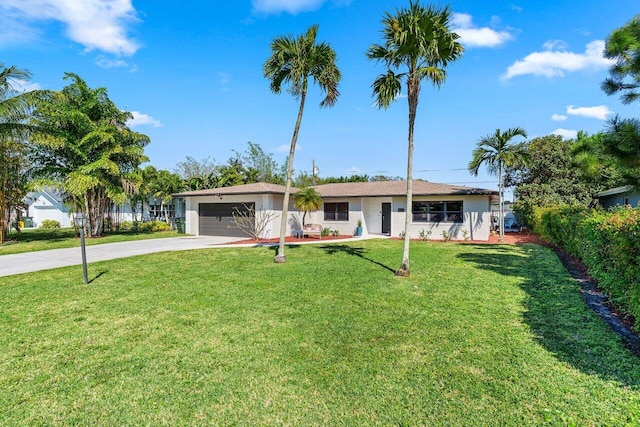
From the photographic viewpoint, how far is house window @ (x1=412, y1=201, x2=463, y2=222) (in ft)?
58.5

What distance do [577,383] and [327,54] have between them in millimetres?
9949

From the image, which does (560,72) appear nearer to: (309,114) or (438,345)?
(309,114)

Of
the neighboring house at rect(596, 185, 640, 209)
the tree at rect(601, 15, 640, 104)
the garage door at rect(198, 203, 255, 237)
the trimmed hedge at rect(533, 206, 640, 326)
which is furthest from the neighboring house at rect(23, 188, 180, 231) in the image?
the neighboring house at rect(596, 185, 640, 209)

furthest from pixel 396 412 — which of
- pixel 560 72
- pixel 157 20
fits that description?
pixel 560 72

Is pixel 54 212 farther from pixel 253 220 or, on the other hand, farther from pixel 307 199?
pixel 307 199

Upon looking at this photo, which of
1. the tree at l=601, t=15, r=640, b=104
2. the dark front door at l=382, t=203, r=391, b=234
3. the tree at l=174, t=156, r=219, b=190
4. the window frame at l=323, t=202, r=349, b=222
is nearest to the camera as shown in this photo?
the tree at l=601, t=15, r=640, b=104

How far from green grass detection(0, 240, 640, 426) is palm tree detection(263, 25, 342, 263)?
4908 mm

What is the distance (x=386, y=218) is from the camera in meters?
20.5

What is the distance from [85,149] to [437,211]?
67.4ft

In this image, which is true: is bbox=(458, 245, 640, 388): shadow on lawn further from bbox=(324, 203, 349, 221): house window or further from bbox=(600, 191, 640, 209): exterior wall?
bbox=(600, 191, 640, 209): exterior wall

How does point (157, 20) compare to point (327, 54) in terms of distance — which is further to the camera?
point (157, 20)

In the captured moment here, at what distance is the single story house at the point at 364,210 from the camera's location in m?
17.5

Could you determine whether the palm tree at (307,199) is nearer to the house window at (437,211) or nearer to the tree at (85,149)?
the house window at (437,211)

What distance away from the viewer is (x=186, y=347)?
13.9 ft
